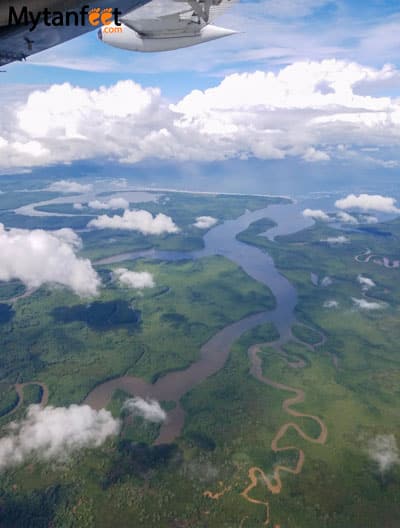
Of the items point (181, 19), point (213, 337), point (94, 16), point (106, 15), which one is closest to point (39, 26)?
point (94, 16)

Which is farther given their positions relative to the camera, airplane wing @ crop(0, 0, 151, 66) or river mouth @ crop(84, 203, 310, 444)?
river mouth @ crop(84, 203, 310, 444)

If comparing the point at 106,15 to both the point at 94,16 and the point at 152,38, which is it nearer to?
the point at 94,16

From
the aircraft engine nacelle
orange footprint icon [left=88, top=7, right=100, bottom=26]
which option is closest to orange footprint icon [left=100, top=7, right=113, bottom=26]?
orange footprint icon [left=88, top=7, right=100, bottom=26]

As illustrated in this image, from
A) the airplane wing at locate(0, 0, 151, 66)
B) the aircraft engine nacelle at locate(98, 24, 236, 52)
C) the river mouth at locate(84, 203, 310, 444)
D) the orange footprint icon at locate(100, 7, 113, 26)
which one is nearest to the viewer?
the airplane wing at locate(0, 0, 151, 66)

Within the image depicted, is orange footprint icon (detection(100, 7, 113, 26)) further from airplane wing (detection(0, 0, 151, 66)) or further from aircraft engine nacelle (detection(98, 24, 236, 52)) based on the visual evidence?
aircraft engine nacelle (detection(98, 24, 236, 52))

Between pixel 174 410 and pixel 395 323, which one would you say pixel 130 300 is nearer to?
pixel 174 410

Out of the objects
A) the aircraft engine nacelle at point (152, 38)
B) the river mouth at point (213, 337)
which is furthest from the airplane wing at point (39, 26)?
the river mouth at point (213, 337)
